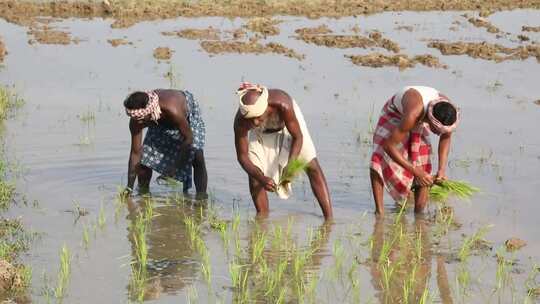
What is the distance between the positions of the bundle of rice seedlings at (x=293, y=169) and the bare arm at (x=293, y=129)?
38 millimetres

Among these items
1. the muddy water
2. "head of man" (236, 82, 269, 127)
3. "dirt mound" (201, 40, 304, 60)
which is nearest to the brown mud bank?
the muddy water

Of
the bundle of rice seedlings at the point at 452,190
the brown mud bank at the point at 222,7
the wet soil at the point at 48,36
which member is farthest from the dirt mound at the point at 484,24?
the bundle of rice seedlings at the point at 452,190

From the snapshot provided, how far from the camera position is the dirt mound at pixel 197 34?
1280cm

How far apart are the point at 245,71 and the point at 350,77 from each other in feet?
3.94

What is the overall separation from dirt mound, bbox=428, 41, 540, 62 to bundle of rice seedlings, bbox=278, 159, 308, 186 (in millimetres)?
5841

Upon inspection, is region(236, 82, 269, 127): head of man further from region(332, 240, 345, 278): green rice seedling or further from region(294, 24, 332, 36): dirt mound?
region(294, 24, 332, 36): dirt mound

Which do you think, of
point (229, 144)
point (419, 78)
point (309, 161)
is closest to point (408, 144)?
point (309, 161)

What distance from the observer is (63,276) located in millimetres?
5234

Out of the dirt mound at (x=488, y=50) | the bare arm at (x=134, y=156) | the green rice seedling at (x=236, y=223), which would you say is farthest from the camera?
the dirt mound at (x=488, y=50)

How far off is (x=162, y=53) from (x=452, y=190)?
19.5 ft

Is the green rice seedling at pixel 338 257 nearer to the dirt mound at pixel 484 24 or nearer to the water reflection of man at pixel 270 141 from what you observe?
the water reflection of man at pixel 270 141

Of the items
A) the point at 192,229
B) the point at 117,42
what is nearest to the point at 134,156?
the point at 192,229

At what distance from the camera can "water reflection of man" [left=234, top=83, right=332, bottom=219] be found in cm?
589

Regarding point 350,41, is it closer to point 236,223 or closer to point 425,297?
point 236,223
